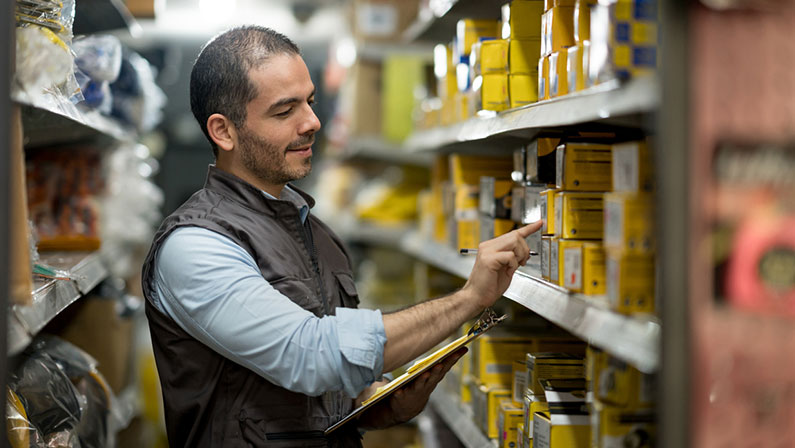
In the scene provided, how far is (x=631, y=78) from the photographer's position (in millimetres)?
1293

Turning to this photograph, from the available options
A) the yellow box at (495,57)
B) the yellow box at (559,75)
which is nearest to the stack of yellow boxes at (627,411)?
the yellow box at (559,75)

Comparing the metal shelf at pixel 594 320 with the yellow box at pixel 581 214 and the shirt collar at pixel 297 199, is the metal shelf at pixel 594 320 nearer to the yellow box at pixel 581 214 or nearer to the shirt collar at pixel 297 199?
the yellow box at pixel 581 214

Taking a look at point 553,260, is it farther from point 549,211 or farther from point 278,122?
point 278,122

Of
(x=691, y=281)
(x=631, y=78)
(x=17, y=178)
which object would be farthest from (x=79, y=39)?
(x=691, y=281)

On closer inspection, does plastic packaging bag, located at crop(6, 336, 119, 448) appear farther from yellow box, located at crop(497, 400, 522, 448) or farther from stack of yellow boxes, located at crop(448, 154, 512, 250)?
stack of yellow boxes, located at crop(448, 154, 512, 250)

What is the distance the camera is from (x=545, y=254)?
1842 millimetres

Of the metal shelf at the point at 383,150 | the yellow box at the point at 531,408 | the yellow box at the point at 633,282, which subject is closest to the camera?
the yellow box at the point at 633,282

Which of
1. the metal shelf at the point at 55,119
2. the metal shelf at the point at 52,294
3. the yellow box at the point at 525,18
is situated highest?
the yellow box at the point at 525,18

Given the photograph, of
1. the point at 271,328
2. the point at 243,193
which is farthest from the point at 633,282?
the point at 243,193

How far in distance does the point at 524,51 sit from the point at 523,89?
4.1 inches

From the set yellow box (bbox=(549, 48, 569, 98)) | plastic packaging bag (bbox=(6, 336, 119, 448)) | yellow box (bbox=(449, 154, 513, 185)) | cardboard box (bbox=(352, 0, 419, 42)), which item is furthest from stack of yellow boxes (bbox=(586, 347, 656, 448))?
cardboard box (bbox=(352, 0, 419, 42))

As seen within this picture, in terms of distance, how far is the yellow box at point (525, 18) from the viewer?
2203mm

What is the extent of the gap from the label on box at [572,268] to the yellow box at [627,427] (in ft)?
0.83

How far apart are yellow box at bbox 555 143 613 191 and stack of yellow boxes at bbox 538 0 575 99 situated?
0.14m
